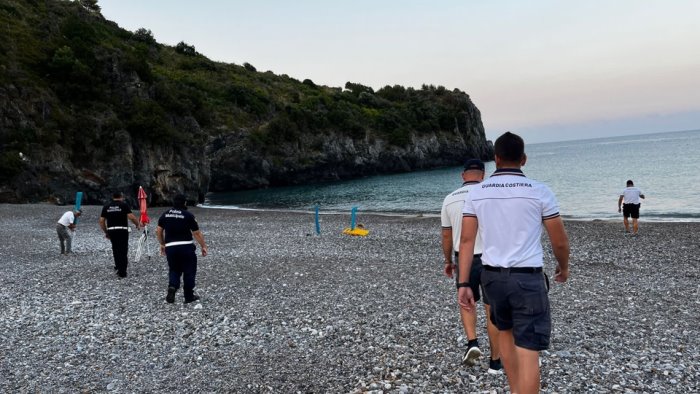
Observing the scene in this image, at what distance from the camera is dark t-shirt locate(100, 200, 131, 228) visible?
12.5 meters

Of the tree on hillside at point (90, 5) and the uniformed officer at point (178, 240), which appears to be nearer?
the uniformed officer at point (178, 240)

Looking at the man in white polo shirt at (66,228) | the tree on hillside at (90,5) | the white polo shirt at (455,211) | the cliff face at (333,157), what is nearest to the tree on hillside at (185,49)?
the tree on hillside at (90,5)

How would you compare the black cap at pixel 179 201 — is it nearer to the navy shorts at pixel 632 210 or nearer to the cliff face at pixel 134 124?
the navy shorts at pixel 632 210

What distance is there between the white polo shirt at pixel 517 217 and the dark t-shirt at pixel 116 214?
37.3 feet

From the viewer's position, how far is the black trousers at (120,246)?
12.6m

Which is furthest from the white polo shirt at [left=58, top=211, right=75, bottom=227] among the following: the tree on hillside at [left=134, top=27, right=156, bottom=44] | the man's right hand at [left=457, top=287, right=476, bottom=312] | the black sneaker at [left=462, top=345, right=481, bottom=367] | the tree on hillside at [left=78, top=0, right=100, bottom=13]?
the tree on hillside at [left=134, top=27, right=156, bottom=44]

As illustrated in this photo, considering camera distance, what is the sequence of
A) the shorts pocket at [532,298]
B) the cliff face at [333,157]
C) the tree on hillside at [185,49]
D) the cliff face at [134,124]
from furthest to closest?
the tree on hillside at [185,49] < the cliff face at [333,157] < the cliff face at [134,124] < the shorts pocket at [532,298]

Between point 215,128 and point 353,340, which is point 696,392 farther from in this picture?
point 215,128

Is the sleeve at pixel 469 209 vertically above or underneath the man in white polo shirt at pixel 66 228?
above

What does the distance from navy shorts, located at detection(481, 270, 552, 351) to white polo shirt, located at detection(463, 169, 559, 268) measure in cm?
13

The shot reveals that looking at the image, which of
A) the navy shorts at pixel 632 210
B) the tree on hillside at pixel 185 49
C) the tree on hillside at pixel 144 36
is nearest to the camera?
the navy shorts at pixel 632 210

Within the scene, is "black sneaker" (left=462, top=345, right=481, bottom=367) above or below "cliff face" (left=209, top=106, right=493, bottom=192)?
below

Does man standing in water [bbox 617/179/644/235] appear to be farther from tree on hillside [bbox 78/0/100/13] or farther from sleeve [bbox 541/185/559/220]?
tree on hillside [bbox 78/0/100/13]

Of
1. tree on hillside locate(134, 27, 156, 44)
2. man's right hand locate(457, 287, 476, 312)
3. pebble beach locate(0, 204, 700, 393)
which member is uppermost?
tree on hillside locate(134, 27, 156, 44)
